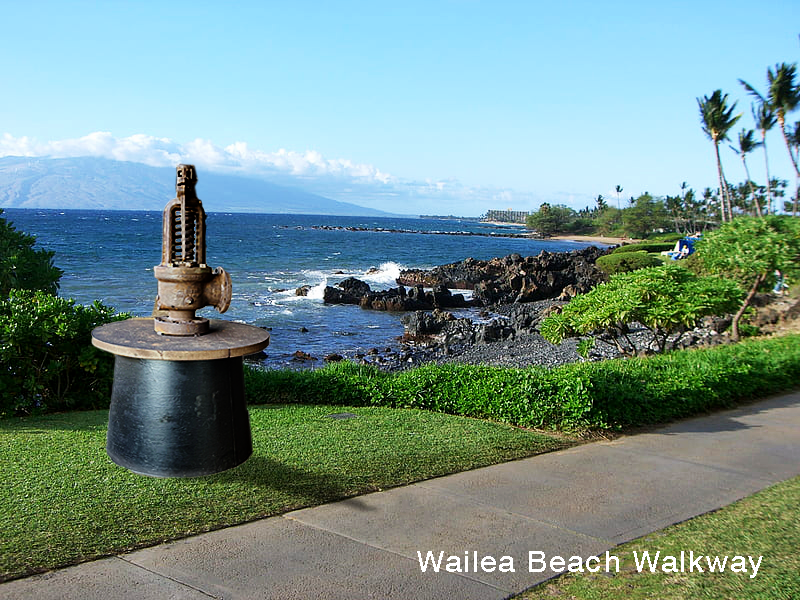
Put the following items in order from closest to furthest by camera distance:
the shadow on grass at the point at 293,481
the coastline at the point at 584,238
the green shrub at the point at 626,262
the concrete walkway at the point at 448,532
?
1. the concrete walkway at the point at 448,532
2. the shadow on grass at the point at 293,481
3. the green shrub at the point at 626,262
4. the coastline at the point at 584,238

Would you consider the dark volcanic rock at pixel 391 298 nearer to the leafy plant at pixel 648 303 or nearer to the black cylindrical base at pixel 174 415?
the leafy plant at pixel 648 303

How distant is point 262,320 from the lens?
96.4 ft

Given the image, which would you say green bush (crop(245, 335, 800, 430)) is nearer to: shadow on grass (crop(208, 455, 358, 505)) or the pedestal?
shadow on grass (crop(208, 455, 358, 505))

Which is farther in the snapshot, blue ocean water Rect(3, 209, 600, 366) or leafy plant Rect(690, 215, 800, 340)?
blue ocean water Rect(3, 209, 600, 366)

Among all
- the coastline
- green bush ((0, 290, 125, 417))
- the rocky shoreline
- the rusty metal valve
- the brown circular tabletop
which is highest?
the coastline

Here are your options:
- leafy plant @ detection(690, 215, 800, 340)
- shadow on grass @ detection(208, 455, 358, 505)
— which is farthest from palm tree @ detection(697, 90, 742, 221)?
shadow on grass @ detection(208, 455, 358, 505)

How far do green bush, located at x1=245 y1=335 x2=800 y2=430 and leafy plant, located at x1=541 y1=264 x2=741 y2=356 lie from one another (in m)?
0.79

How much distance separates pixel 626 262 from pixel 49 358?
39570 millimetres

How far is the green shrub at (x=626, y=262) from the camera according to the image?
41906 mm

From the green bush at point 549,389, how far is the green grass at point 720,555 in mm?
2507

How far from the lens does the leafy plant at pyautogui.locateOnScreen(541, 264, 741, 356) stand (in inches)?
452

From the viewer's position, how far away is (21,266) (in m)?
10.7

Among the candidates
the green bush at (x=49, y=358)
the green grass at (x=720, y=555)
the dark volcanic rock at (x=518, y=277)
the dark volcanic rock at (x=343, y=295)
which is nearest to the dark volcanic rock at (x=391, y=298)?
the dark volcanic rock at (x=343, y=295)

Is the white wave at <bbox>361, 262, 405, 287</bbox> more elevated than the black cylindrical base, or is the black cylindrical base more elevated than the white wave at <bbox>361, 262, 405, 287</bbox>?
the black cylindrical base
